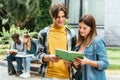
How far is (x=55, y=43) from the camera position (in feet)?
16.1

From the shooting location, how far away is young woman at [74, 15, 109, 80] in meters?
4.52

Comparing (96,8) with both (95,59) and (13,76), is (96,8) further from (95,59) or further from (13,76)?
(95,59)

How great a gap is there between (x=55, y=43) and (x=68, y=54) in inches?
20.5

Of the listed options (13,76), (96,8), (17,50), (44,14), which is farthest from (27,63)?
(96,8)

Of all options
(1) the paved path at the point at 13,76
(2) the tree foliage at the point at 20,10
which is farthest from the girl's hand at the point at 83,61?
(2) the tree foliage at the point at 20,10

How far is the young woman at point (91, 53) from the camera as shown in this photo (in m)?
4.52

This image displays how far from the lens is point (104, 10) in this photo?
20391mm

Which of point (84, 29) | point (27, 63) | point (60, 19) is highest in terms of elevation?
point (60, 19)

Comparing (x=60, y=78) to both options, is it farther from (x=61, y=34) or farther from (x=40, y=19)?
(x=40, y=19)

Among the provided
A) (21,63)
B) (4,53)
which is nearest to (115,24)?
(4,53)

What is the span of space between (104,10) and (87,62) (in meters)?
16.2

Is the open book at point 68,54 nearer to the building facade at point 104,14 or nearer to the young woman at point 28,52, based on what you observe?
the young woman at point 28,52

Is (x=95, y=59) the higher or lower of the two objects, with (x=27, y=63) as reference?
higher

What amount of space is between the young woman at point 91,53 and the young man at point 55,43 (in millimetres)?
267
